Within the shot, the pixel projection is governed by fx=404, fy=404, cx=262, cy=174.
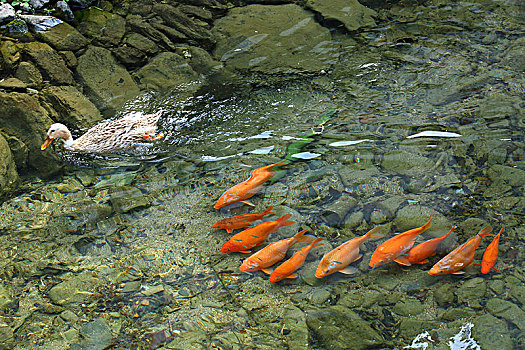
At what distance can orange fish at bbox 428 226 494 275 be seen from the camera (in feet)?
12.6

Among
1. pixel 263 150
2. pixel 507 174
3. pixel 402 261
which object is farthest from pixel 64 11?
pixel 507 174

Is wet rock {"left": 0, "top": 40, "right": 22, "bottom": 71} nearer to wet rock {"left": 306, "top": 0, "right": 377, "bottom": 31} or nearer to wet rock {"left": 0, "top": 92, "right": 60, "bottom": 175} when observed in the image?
wet rock {"left": 0, "top": 92, "right": 60, "bottom": 175}

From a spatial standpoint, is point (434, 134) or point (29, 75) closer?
point (434, 134)

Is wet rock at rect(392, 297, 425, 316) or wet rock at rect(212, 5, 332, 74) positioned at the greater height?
wet rock at rect(212, 5, 332, 74)

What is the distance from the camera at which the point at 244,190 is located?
503 centimetres

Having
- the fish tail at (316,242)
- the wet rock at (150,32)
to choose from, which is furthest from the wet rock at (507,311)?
the wet rock at (150,32)

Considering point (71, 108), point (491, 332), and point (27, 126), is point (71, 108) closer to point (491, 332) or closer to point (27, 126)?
point (27, 126)

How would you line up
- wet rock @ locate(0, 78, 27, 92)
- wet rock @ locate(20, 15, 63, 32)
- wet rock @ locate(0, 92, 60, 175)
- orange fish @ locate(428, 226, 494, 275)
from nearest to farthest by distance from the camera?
orange fish @ locate(428, 226, 494, 275) < wet rock @ locate(0, 92, 60, 175) < wet rock @ locate(0, 78, 27, 92) < wet rock @ locate(20, 15, 63, 32)

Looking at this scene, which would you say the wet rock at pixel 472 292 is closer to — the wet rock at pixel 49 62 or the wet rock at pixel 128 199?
the wet rock at pixel 128 199

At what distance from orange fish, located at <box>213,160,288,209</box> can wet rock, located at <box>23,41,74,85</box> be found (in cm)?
387

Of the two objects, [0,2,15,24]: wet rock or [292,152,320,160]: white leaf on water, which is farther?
[0,2,15,24]: wet rock

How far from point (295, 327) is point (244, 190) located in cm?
190

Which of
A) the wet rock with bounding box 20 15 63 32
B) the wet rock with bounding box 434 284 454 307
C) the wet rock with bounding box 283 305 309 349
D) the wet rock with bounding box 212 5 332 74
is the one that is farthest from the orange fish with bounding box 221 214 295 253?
the wet rock with bounding box 20 15 63 32

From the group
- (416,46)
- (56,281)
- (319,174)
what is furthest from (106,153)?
(416,46)
